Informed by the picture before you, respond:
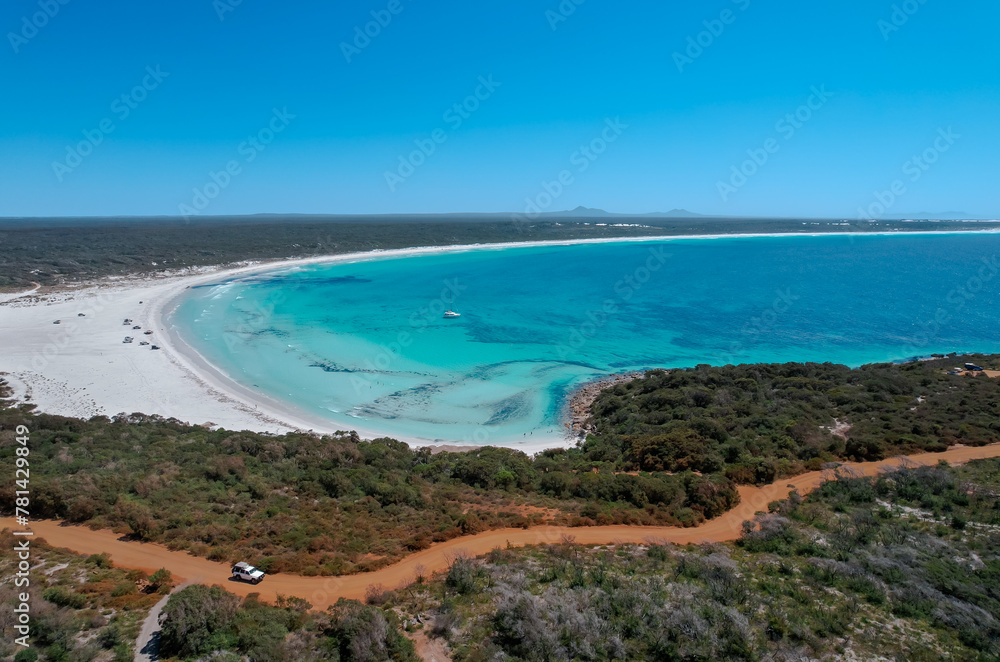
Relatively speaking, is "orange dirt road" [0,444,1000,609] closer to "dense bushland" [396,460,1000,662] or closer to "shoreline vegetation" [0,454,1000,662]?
"shoreline vegetation" [0,454,1000,662]

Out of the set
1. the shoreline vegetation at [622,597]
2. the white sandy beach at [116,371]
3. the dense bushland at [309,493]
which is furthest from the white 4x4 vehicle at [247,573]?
the white sandy beach at [116,371]

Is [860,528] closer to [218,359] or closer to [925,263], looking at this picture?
[218,359]

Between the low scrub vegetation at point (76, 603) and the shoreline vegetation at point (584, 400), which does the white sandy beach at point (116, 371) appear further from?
the low scrub vegetation at point (76, 603)

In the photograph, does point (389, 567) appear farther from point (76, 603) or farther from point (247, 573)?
point (76, 603)

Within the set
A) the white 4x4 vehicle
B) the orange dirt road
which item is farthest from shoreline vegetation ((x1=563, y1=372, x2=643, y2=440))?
the white 4x4 vehicle

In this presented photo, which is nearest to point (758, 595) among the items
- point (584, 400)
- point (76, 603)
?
point (76, 603)

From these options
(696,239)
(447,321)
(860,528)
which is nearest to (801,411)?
(860,528)
